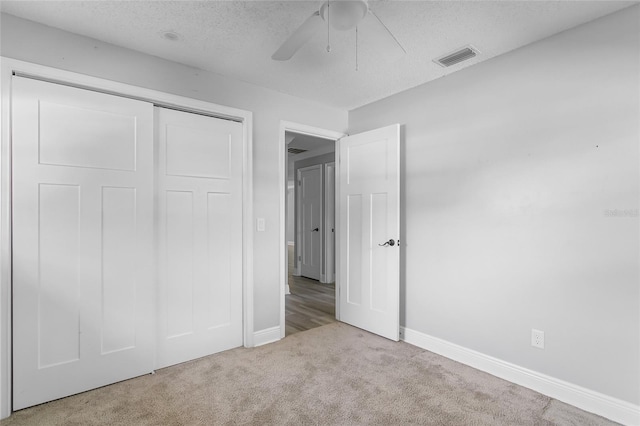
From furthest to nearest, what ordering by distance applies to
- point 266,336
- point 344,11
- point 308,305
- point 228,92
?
1. point 308,305
2. point 266,336
3. point 228,92
4. point 344,11

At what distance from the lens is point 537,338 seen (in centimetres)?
229

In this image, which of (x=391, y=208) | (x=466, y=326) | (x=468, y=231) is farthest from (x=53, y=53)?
(x=466, y=326)

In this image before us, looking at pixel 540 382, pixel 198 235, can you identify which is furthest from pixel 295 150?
pixel 540 382

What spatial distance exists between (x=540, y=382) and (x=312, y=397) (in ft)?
5.08

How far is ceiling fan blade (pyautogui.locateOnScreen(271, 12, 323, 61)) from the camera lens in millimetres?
1530

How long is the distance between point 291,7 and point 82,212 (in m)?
1.89

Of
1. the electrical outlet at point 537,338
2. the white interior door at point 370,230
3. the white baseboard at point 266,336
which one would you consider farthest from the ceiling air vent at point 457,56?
the white baseboard at point 266,336

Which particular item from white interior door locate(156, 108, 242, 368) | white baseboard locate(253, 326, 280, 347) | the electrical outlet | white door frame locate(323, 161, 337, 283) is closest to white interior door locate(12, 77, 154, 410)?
white interior door locate(156, 108, 242, 368)

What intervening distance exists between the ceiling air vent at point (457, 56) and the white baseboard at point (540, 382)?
2284 mm

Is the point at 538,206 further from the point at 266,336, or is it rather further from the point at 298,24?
the point at 266,336

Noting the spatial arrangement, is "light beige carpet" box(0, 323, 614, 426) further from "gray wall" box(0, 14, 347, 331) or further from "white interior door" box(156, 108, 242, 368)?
"gray wall" box(0, 14, 347, 331)

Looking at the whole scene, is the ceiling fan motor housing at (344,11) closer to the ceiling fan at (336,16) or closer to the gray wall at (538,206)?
the ceiling fan at (336,16)

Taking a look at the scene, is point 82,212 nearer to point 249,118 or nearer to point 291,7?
point 249,118

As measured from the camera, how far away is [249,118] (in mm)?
3010
